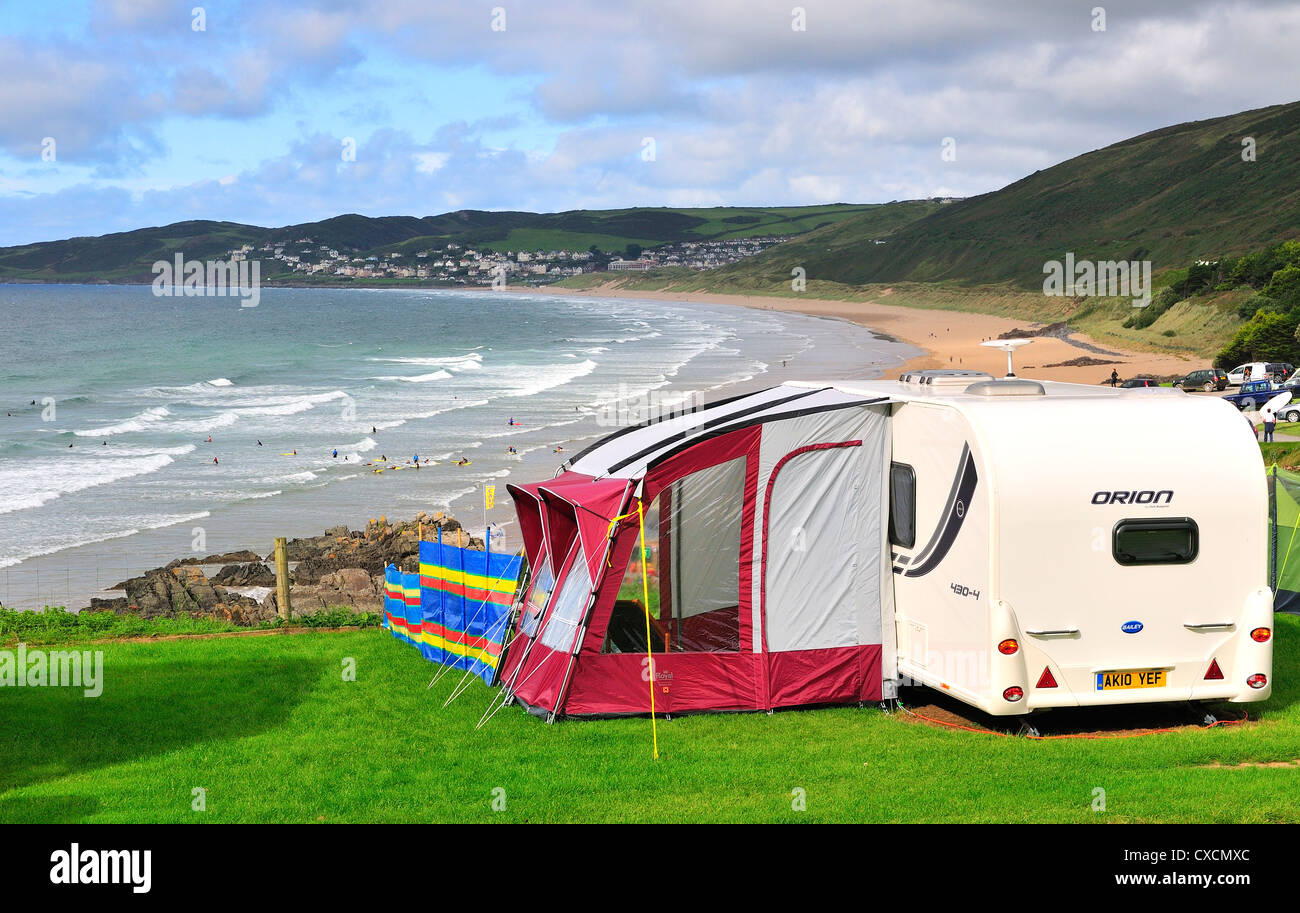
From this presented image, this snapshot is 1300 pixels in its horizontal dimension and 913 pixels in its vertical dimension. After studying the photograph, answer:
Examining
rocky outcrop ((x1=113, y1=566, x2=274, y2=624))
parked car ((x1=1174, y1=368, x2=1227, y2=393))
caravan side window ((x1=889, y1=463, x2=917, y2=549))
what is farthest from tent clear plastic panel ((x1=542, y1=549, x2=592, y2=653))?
parked car ((x1=1174, y1=368, x2=1227, y2=393))

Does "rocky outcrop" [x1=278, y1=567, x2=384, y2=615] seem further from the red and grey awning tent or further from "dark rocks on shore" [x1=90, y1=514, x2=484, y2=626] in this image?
the red and grey awning tent

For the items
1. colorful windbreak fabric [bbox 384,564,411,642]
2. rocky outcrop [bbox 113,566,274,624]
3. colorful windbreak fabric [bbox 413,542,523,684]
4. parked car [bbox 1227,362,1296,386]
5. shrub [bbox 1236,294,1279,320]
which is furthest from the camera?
shrub [bbox 1236,294,1279,320]

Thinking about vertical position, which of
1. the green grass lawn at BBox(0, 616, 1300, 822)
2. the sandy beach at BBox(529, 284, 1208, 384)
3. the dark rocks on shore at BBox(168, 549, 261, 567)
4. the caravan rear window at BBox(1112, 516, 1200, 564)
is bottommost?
the dark rocks on shore at BBox(168, 549, 261, 567)

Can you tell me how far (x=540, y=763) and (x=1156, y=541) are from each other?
17.9 ft

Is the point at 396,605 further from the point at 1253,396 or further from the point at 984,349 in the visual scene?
the point at 984,349

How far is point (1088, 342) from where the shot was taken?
7438 centimetres

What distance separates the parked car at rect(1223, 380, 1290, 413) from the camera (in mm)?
37844

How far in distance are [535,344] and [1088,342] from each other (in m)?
47.0

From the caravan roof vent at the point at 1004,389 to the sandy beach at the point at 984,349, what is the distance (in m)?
30.2

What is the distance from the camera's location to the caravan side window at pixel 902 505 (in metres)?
11.4

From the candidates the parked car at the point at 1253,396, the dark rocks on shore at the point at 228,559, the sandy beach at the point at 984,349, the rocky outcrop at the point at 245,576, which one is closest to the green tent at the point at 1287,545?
the rocky outcrop at the point at 245,576

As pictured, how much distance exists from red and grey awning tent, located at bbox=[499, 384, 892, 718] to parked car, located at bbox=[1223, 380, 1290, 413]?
1178 inches

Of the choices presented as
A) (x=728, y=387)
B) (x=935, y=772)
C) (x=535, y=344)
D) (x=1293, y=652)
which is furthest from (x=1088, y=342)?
(x=935, y=772)

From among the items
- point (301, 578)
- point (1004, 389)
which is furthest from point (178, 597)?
point (1004, 389)
